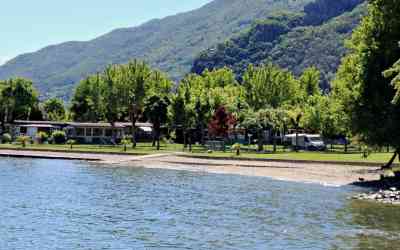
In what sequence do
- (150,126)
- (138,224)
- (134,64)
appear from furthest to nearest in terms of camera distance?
1. (150,126)
2. (134,64)
3. (138,224)

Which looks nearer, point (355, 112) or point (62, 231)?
point (62, 231)

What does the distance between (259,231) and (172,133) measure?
86326mm

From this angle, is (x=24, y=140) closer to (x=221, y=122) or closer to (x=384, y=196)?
(x=221, y=122)

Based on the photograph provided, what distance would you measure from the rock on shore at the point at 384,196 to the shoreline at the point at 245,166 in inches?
305

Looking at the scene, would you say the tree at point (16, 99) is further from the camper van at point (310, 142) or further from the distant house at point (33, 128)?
the camper van at point (310, 142)

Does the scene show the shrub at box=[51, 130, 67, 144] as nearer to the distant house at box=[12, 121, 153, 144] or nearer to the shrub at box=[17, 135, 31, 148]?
the shrub at box=[17, 135, 31, 148]

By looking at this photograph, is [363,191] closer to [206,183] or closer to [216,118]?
[206,183]

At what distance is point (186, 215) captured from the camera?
3131 cm

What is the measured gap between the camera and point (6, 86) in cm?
13188

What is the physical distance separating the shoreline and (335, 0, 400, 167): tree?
13.0 feet

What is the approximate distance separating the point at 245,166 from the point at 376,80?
64.7 feet

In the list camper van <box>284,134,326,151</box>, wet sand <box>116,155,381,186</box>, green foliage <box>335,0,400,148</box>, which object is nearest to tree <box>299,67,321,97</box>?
camper van <box>284,134,326,151</box>

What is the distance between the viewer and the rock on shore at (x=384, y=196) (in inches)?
1437

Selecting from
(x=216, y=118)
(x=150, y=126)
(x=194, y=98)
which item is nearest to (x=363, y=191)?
(x=216, y=118)
